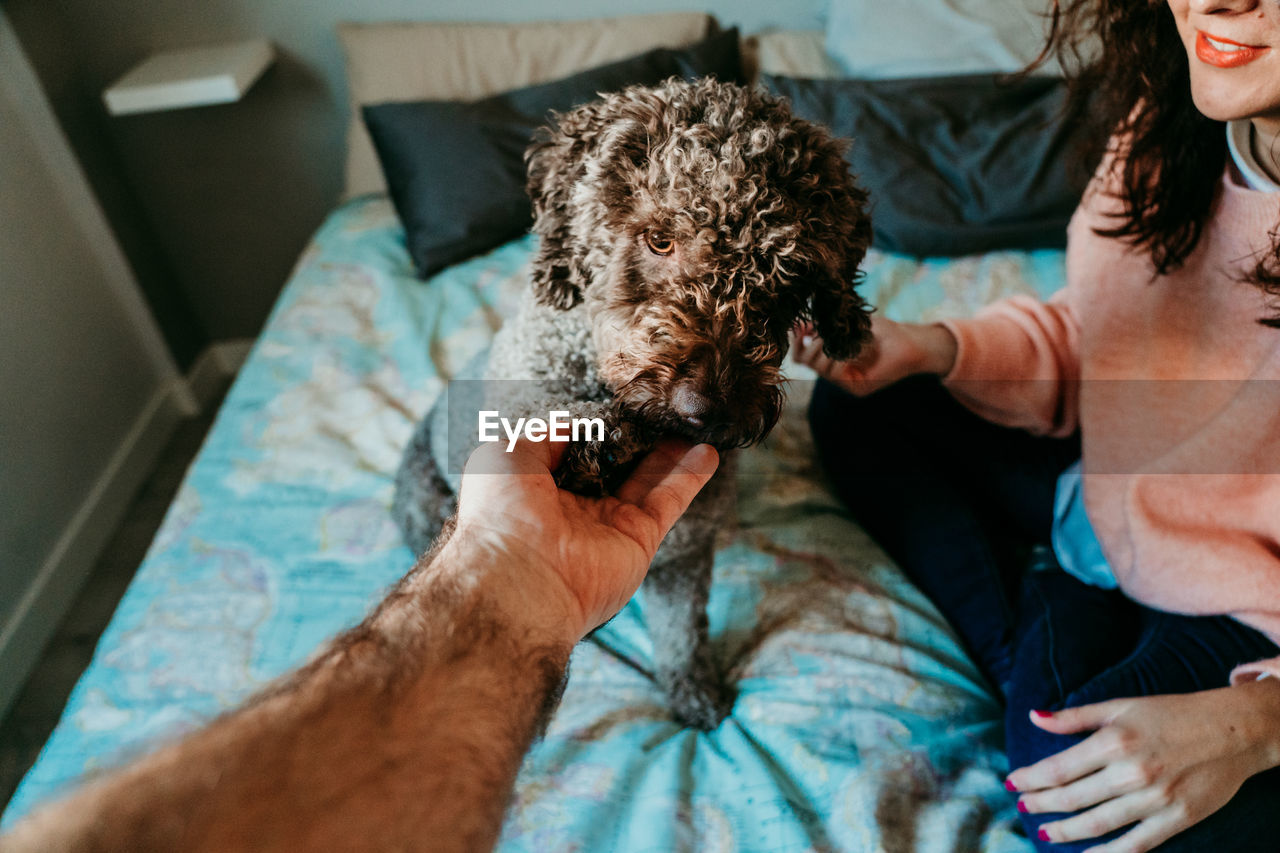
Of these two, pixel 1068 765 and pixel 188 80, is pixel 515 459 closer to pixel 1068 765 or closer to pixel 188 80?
pixel 1068 765

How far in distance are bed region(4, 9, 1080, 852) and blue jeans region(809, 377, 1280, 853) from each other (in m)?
0.08

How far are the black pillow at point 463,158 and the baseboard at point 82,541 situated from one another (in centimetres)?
132

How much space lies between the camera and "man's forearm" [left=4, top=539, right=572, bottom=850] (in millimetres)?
539

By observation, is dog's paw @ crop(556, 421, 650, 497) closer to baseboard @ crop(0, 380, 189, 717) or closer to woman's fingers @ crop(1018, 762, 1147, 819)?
woman's fingers @ crop(1018, 762, 1147, 819)

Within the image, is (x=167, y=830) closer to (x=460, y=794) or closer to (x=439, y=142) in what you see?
(x=460, y=794)

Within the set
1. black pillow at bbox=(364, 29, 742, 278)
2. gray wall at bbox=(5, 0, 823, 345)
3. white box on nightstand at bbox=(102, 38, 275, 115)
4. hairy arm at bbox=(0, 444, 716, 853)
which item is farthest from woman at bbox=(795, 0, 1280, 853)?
white box on nightstand at bbox=(102, 38, 275, 115)

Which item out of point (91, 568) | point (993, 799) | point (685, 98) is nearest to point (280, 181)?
point (91, 568)

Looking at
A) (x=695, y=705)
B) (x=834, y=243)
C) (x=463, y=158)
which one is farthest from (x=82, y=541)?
(x=834, y=243)

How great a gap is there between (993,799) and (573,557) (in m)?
0.84

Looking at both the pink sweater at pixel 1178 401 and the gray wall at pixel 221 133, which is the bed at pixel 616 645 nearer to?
the pink sweater at pixel 1178 401

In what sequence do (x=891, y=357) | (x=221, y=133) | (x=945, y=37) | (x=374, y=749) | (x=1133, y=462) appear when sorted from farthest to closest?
1. (x=221, y=133)
2. (x=945, y=37)
3. (x=891, y=357)
4. (x=1133, y=462)
5. (x=374, y=749)

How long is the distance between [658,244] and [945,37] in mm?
1984

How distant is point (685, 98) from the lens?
1.02 metres

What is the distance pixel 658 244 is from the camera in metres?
1.02
